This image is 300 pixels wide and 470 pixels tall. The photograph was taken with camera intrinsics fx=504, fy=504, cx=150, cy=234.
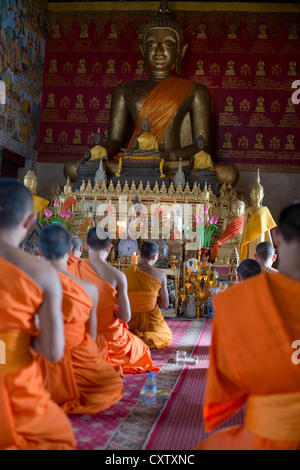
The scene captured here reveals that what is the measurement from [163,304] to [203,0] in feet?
25.6

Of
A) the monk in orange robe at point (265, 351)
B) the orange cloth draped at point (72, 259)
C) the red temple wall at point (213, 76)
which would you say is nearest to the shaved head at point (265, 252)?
the orange cloth draped at point (72, 259)

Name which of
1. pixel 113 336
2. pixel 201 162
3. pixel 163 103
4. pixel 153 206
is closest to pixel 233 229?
pixel 153 206

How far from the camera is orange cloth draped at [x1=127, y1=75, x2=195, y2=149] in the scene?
Result: 30.7 ft

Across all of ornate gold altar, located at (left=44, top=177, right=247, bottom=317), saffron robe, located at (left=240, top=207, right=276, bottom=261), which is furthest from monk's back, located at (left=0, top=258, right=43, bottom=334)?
saffron robe, located at (left=240, top=207, right=276, bottom=261)

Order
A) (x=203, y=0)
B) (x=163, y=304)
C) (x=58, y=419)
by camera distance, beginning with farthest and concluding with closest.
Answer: (x=203, y=0), (x=163, y=304), (x=58, y=419)

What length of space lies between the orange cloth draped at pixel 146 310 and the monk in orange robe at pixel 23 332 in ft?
7.77

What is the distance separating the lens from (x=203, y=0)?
1002cm

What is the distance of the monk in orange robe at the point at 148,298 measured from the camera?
4.17m

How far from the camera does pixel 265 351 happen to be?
5.03 feet

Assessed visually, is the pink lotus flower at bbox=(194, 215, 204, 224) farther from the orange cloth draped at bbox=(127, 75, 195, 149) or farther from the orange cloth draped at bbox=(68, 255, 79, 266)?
the orange cloth draped at bbox=(68, 255, 79, 266)

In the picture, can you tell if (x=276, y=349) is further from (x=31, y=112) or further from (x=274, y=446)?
(x=31, y=112)

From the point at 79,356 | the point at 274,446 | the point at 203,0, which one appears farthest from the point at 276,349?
the point at 203,0

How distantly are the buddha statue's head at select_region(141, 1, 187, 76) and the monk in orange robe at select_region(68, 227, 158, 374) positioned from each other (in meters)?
7.24

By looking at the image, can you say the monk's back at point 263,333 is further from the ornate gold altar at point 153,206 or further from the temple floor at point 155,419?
the ornate gold altar at point 153,206
